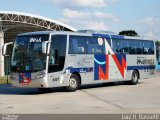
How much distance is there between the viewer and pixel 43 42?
18.8m

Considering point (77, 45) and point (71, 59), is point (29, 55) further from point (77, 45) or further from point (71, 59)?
point (77, 45)

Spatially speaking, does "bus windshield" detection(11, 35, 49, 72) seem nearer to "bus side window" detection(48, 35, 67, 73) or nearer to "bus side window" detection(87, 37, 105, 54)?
"bus side window" detection(48, 35, 67, 73)

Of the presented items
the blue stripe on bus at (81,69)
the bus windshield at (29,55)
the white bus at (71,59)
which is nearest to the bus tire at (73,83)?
the white bus at (71,59)

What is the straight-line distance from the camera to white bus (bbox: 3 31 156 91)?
19.3m

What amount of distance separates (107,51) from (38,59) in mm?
5245

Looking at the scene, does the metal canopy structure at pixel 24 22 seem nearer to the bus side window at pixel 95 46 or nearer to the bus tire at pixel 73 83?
the bus side window at pixel 95 46

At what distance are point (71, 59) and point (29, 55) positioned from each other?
2.13 metres

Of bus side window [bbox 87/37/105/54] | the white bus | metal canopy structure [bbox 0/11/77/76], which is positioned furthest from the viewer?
metal canopy structure [bbox 0/11/77/76]

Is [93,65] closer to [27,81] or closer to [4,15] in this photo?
[27,81]

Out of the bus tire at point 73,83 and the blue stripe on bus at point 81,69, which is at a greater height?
the blue stripe on bus at point 81,69

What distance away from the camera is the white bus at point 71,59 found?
19344mm

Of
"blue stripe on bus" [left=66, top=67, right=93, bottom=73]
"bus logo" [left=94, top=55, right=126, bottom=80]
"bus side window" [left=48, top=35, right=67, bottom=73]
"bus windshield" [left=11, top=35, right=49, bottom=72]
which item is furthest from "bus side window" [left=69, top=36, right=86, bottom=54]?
"bus windshield" [left=11, top=35, right=49, bottom=72]

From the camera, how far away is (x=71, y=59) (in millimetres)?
20703

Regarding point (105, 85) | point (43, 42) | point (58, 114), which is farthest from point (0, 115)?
point (105, 85)
